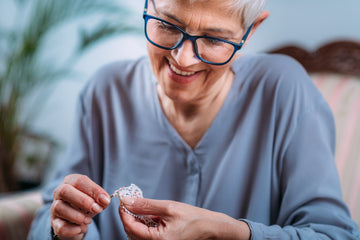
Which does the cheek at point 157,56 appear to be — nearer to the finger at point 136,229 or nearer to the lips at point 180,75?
the lips at point 180,75

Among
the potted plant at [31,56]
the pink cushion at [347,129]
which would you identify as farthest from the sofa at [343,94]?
the potted plant at [31,56]

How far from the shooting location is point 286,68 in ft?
2.29

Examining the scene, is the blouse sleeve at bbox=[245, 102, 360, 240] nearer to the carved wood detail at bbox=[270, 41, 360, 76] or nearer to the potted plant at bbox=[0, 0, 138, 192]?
the carved wood detail at bbox=[270, 41, 360, 76]

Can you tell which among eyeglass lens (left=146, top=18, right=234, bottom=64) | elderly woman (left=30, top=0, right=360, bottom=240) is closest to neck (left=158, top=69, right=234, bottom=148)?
elderly woman (left=30, top=0, right=360, bottom=240)

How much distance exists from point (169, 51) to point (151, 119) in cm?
18

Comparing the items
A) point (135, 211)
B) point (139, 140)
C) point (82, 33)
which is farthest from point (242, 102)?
point (82, 33)

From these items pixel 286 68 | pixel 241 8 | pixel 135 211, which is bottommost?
pixel 135 211

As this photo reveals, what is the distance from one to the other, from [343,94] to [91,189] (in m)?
0.62

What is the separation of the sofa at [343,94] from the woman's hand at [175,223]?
379 millimetres

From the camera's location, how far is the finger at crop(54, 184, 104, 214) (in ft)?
1.57

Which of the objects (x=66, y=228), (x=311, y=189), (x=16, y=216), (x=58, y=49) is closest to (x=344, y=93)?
(x=311, y=189)

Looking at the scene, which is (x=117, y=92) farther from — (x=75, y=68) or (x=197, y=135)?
(x=75, y=68)

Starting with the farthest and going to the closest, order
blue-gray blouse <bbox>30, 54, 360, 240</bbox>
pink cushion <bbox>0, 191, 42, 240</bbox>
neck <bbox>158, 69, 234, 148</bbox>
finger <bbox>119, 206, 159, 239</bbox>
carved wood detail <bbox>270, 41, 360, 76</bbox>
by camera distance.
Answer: pink cushion <bbox>0, 191, 42, 240</bbox> → carved wood detail <bbox>270, 41, 360, 76</bbox> → neck <bbox>158, 69, 234, 148</bbox> → blue-gray blouse <bbox>30, 54, 360, 240</bbox> → finger <bbox>119, 206, 159, 239</bbox>

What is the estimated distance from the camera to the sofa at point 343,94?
752 millimetres
